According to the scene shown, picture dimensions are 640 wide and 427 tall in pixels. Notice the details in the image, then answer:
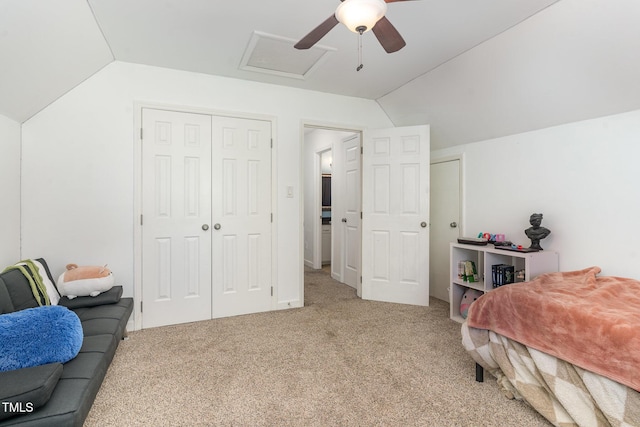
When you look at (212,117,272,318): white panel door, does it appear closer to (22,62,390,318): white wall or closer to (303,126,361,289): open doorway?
(22,62,390,318): white wall

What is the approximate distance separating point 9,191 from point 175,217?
1.18 metres

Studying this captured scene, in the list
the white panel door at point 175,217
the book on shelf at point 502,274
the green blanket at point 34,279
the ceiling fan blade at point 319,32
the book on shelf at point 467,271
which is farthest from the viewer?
the book on shelf at point 467,271

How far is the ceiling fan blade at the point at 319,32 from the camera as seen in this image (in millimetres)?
1589

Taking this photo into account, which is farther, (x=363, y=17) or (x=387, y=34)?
(x=387, y=34)

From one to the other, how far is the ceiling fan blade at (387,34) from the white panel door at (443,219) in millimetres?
2247

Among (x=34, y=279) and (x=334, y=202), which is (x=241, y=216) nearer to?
(x=34, y=279)

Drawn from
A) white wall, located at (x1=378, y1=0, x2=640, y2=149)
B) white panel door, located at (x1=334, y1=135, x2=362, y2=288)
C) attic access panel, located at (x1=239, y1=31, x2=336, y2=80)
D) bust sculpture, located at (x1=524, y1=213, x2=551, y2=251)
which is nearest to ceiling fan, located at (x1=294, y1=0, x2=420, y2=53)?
attic access panel, located at (x1=239, y1=31, x2=336, y2=80)

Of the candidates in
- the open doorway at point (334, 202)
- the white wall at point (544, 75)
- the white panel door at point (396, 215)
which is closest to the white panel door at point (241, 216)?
the open doorway at point (334, 202)

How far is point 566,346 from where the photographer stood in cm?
158

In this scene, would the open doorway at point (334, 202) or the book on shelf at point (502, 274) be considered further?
the open doorway at point (334, 202)

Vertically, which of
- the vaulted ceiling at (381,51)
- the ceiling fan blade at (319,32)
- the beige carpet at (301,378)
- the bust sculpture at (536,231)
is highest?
the vaulted ceiling at (381,51)

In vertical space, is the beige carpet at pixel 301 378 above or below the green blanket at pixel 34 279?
below

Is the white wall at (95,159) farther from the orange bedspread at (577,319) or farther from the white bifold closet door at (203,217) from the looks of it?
the orange bedspread at (577,319)

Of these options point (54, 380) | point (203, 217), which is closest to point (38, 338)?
point (54, 380)
